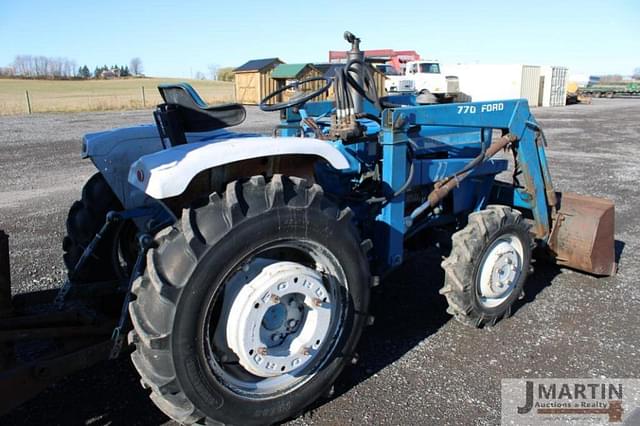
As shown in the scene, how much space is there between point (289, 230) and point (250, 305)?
362mm

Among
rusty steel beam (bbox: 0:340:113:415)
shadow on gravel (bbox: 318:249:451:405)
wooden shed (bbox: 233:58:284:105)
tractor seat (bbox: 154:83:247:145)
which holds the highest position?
wooden shed (bbox: 233:58:284:105)

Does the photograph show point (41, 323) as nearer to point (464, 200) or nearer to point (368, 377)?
point (368, 377)

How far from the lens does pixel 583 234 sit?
4.29 m

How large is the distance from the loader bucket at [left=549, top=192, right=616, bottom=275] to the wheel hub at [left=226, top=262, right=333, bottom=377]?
271 centimetres

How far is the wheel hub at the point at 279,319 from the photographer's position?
2289 mm

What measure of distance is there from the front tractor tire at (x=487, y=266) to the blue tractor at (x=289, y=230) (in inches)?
0.5

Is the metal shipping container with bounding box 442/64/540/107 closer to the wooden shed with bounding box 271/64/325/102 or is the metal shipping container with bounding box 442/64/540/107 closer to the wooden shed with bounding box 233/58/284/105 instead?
the wooden shed with bounding box 271/64/325/102

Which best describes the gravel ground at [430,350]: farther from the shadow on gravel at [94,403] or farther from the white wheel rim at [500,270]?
the white wheel rim at [500,270]

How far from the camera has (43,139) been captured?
14102mm

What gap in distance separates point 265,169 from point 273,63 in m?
29.0

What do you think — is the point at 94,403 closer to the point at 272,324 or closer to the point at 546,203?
the point at 272,324

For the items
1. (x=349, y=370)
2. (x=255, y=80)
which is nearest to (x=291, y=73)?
(x=255, y=80)

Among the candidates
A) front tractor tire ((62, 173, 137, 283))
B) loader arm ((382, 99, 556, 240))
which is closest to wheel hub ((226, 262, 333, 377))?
loader arm ((382, 99, 556, 240))

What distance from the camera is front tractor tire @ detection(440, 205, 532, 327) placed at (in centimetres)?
337
